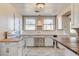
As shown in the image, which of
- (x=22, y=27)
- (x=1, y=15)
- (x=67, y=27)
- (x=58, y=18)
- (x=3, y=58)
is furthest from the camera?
(x=22, y=27)

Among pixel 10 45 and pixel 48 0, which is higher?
pixel 48 0

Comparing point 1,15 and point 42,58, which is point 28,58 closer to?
point 42,58

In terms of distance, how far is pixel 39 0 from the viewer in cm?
104

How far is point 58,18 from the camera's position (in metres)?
3.19

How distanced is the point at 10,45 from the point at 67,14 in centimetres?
123

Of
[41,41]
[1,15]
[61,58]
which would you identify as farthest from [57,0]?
[41,41]

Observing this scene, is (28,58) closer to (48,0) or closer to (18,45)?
(48,0)

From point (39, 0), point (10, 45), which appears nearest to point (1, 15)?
point (10, 45)

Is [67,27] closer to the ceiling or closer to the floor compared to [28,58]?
closer to the ceiling

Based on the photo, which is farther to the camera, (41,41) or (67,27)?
(41,41)

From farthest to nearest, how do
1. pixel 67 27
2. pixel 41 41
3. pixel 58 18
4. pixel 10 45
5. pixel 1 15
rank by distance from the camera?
pixel 41 41 < pixel 58 18 < pixel 1 15 < pixel 10 45 < pixel 67 27

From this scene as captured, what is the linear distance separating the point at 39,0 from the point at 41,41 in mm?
2743

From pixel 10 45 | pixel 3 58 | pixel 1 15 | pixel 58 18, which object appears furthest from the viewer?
pixel 58 18

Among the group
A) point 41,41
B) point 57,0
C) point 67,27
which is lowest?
point 41,41
